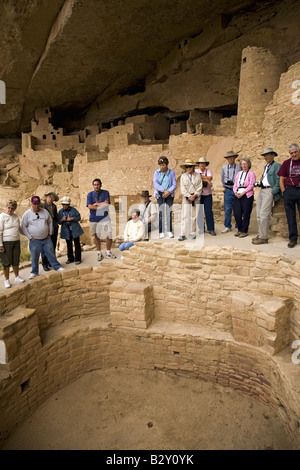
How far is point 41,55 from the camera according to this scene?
552 inches

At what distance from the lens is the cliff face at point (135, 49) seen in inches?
435

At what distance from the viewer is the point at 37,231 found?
A: 15.9 ft

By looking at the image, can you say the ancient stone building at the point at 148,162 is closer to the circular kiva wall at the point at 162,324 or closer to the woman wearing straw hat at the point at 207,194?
the circular kiva wall at the point at 162,324

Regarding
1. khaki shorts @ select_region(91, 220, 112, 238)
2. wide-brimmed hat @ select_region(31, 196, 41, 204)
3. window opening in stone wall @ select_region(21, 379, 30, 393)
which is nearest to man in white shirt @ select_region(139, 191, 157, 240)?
khaki shorts @ select_region(91, 220, 112, 238)

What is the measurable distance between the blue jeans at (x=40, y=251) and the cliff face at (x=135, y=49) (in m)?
9.92

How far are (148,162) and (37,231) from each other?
763 centimetres

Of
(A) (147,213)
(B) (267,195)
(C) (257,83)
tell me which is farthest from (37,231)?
(C) (257,83)

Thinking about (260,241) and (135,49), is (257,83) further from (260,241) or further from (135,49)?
(135,49)

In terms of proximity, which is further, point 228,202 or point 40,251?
point 228,202

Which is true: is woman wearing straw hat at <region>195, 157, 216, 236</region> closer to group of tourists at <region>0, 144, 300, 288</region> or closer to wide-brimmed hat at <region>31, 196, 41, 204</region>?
group of tourists at <region>0, 144, 300, 288</region>

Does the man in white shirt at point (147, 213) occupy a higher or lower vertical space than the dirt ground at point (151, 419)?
higher

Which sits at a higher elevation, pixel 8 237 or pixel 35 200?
pixel 35 200

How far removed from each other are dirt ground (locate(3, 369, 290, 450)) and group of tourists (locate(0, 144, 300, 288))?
218 centimetres

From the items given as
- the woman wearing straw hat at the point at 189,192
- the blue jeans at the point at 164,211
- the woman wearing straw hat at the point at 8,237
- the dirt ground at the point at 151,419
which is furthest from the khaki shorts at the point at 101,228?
the dirt ground at the point at 151,419
